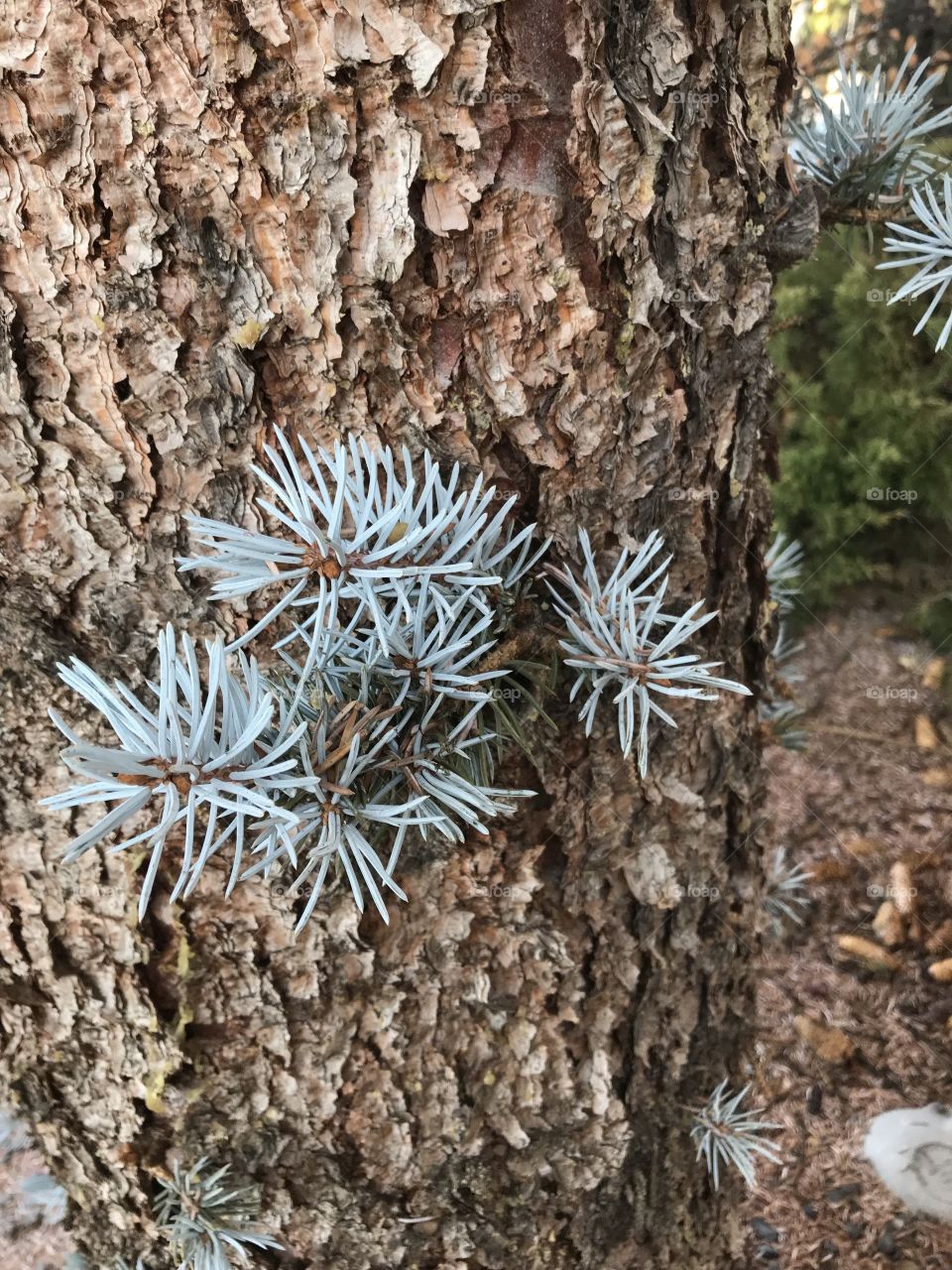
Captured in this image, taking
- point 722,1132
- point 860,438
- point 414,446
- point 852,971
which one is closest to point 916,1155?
point 852,971

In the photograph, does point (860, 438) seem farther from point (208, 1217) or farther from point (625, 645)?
point (208, 1217)

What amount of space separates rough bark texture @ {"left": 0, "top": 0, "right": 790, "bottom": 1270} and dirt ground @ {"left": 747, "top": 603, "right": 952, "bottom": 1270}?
0.54 metres

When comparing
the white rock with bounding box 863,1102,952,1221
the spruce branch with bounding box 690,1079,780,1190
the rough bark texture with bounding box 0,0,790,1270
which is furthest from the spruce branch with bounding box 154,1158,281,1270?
the white rock with bounding box 863,1102,952,1221

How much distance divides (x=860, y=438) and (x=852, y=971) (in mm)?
1517

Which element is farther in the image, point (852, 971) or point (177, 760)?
point (852, 971)

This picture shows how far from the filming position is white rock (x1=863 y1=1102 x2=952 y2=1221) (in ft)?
4.25

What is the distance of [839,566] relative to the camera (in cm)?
263

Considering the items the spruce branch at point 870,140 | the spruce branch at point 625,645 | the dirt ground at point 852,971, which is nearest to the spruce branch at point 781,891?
the dirt ground at point 852,971

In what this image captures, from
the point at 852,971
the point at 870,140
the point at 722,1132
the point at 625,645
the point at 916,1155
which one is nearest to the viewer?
the point at 625,645

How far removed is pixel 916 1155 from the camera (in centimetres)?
133

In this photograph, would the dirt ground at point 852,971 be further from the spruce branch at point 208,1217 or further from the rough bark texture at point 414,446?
the spruce branch at point 208,1217

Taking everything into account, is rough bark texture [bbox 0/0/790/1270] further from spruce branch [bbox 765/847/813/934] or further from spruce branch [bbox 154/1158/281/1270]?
spruce branch [bbox 765/847/813/934]

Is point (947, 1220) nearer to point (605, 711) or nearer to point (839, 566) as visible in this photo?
point (605, 711)

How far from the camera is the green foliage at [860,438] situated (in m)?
2.42
